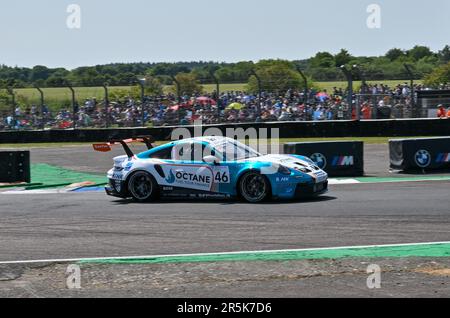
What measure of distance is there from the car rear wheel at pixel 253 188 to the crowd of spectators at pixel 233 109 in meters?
16.1

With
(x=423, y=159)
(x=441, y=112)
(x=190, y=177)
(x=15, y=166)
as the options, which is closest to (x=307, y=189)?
(x=190, y=177)

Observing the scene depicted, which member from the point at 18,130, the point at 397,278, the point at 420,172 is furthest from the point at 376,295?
the point at 18,130

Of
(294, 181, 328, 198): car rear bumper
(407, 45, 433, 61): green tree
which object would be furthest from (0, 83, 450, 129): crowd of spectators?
(407, 45, 433, 61): green tree

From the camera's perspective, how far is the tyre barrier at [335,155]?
713 inches

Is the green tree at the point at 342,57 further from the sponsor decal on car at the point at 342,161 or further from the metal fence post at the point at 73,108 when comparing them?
the sponsor decal on car at the point at 342,161

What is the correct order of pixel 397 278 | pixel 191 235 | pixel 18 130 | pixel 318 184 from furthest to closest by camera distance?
pixel 18 130 < pixel 318 184 < pixel 191 235 < pixel 397 278

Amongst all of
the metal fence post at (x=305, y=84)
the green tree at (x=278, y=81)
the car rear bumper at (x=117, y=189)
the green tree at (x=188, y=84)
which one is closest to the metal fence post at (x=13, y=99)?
the green tree at (x=188, y=84)

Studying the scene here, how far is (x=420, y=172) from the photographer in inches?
725

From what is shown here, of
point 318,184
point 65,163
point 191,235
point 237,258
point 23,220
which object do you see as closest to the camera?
point 237,258

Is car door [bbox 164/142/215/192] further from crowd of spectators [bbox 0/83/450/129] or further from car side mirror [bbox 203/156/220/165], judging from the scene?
crowd of spectators [bbox 0/83/450/129]

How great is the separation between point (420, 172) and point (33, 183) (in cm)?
918

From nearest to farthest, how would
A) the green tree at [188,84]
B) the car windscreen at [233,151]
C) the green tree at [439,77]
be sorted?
the car windscreen at [233,151] → the green tree at [439,77] → the green tree at [188,84]

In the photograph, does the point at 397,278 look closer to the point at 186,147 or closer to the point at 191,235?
the point at 191,235

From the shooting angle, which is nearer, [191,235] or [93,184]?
[191,235]
